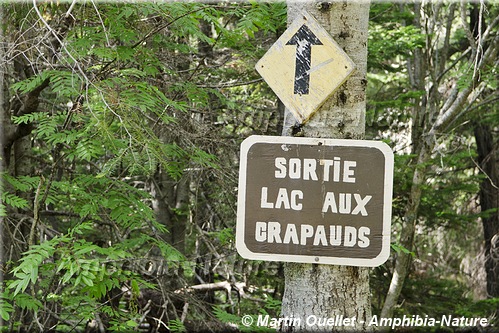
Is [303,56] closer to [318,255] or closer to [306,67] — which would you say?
[306,67]

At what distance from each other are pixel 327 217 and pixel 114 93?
196cm

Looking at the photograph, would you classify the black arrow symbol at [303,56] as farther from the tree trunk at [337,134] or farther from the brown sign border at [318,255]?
the brown sign border at [318,255]

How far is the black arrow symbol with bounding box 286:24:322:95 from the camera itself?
238cm

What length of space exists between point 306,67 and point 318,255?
0.75 m

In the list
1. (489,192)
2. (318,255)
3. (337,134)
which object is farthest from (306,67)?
(489,192)

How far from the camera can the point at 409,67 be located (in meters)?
9.05

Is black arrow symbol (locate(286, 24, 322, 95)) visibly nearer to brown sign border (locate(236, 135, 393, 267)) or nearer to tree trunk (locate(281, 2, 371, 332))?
tree trunk (locate(281, 2, 371, 332))

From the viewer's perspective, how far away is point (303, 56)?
94.0 inches

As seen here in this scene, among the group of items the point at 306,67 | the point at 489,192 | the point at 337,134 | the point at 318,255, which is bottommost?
the point at 489,192

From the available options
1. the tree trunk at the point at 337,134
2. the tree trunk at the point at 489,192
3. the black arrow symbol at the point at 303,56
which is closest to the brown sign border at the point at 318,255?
the tree trunk at the point at 337,134

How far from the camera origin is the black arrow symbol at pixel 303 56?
7.79 ft

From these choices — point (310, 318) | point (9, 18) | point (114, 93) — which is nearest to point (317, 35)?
point (310, 318)

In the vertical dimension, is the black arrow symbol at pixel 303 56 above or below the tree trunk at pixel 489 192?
above

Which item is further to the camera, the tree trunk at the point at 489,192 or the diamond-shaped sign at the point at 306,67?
the tree trunk at the point at 489,192
